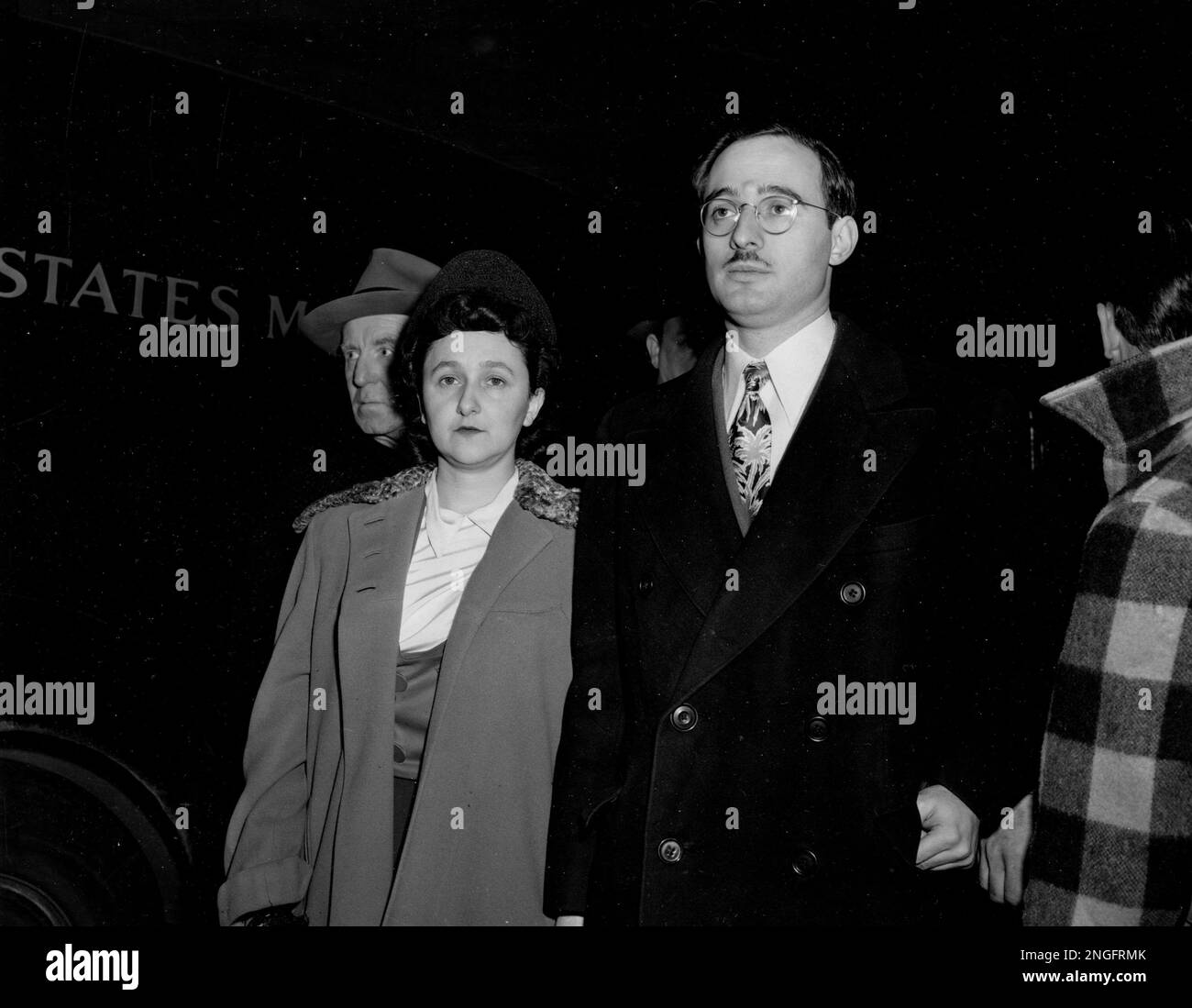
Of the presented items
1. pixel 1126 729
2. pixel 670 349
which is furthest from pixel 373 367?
pixel 1126 729

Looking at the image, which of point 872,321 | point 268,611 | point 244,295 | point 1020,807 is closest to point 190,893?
point 268,611

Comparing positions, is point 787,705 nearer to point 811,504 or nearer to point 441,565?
point 811,504

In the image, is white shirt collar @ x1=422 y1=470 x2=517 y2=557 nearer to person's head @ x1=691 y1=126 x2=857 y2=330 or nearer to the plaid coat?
person's head @ x1=691 y1=126 x2=857 y2=330

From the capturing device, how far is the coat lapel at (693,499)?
186 centimetres

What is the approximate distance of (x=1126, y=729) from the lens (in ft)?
4.12

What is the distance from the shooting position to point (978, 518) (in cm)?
182

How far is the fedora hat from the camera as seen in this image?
104 inches

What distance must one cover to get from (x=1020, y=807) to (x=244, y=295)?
218 centimetres

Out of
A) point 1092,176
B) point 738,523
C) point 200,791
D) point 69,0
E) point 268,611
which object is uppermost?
point 69,0

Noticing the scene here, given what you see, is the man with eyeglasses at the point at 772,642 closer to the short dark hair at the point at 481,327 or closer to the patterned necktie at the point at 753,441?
the patterned necktie at the point at 753,441

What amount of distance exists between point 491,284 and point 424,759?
Result: 0.96 meters

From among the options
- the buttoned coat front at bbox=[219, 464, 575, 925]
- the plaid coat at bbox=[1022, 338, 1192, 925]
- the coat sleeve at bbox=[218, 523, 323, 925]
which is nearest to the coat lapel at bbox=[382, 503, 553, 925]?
the buttoned coat front at bbox=[219, 464, 575, 925]

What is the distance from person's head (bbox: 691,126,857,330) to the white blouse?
614 millimetres

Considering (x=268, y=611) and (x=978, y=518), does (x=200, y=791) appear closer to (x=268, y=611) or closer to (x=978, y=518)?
(x=268, y=611)
